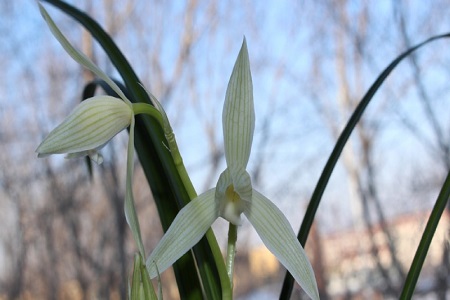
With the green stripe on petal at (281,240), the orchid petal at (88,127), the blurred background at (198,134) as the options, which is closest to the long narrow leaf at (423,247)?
the green stripe on petal at (281,240)

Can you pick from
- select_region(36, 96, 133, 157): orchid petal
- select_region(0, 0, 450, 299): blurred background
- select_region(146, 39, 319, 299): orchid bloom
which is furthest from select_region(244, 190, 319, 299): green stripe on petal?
select_region(0, 0, 450, 299): blurred background

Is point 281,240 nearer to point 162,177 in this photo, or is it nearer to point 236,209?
point 236,209

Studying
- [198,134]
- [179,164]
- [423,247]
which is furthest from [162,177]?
[198,134]

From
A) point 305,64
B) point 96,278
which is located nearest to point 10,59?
point 96,278

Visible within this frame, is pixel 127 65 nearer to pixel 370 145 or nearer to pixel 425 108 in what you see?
pixel 425 108

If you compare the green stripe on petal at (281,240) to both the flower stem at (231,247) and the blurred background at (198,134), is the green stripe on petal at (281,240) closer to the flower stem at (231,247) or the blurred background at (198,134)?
the flower stem at (231,247)

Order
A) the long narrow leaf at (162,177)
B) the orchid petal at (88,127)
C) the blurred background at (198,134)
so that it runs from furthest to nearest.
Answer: the blurred background at (198,134)
the long narrow leaf at (162,177)
the orchid petal at (88,127)
